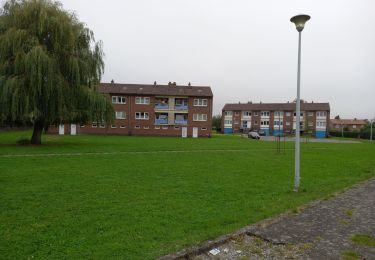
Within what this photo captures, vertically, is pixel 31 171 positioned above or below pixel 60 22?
below

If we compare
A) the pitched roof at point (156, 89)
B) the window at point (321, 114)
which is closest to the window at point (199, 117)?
the pitched roof at point (156, 89)

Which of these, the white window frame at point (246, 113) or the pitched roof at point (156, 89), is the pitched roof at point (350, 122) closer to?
the white window frame at point (246, 113)

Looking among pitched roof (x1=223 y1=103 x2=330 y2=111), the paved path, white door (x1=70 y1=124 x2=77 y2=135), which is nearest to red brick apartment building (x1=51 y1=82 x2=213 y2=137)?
white door (x1=70 y1=124 x2=77 y2=135)

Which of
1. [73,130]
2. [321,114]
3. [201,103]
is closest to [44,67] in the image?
[73,130]

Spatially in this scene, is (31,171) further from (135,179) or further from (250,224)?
(250,224)

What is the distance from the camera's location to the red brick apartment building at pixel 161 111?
186 ft

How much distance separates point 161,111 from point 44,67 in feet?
121

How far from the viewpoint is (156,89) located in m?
59.5

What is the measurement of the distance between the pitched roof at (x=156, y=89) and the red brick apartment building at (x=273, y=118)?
35477 millimetres

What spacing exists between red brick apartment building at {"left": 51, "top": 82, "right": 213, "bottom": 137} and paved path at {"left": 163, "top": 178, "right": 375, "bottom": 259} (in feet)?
161

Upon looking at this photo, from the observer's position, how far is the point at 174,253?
4668mm

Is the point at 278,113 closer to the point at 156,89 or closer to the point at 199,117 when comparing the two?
the point at 199,117

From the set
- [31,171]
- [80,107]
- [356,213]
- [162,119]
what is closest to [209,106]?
[162,119]

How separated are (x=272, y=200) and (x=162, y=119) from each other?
50.3 m
